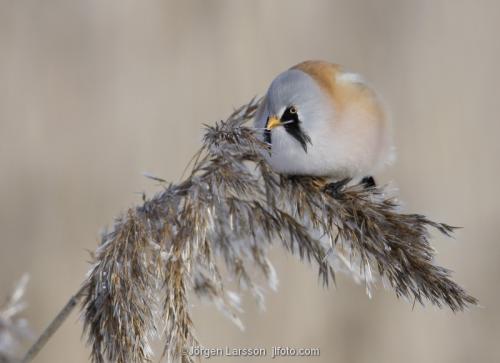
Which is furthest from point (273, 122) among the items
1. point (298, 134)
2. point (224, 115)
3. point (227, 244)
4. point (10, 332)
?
point (224, 115)

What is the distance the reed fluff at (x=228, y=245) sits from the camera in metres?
1.18

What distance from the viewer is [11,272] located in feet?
8.77

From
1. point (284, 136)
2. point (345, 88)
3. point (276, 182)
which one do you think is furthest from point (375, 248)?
point (345, 88)

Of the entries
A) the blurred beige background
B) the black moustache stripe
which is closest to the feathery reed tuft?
the black moustache stripe

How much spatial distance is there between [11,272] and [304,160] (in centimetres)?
157

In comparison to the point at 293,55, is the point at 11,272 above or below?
below

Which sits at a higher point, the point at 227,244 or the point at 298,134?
the point at 298,134

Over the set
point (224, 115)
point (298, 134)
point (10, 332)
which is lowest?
point (10, 332)

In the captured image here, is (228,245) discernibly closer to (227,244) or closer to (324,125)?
(227,244)

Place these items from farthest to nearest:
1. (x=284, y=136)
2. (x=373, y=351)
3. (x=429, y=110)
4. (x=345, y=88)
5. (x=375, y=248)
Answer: (x=429, y=110) → (x=373, y=351) → (x=345, y=88) → (x=284, y=136) → (x=375, y=248)

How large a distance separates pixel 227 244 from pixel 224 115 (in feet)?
4.79

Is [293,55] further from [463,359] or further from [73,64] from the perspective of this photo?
[463,359]

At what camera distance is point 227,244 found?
1.48 m

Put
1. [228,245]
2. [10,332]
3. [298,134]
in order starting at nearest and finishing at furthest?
[10,332] < [228,245] < [298,134]
